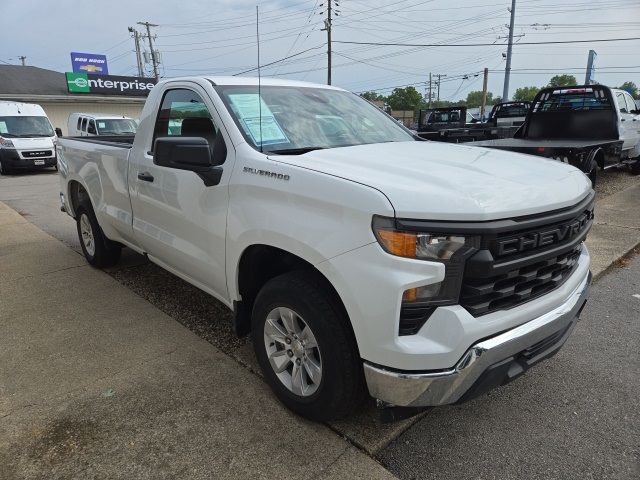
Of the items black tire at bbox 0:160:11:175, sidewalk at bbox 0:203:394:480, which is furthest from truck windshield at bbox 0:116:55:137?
sidewalk at bbox 0:203:394:480

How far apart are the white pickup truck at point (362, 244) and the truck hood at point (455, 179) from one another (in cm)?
1

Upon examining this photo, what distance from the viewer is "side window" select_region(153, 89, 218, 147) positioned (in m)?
3.36

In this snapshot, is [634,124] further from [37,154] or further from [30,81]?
[30,81]

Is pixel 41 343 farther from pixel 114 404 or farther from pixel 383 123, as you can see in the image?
pixel 383 123

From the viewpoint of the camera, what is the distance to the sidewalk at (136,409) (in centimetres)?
240

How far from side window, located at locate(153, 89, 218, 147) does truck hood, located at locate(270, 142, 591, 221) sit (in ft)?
3.09

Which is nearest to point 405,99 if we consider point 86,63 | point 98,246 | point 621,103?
point 86,63

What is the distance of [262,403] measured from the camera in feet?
9.44

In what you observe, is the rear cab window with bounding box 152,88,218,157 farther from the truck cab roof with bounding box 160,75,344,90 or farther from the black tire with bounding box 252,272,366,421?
the black tire with bounding box 252,272,366,421

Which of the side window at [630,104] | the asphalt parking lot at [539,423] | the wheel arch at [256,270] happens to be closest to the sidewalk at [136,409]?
the asphalt parking lot at [539,423]

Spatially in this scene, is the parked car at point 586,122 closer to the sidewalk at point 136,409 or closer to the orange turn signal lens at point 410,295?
the sidewalk at point 136,409

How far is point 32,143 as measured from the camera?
16484 millimetres

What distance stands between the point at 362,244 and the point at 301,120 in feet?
4.64

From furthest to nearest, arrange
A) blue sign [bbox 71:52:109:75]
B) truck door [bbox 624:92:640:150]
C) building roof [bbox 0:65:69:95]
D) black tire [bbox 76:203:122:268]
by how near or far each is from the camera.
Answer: blue sign [bbox 71:52:109:75], building roof [bbox 0:65:69:95], truck door [bbox 624:92:640:150], black tire [bbox 76:203:122:268]
